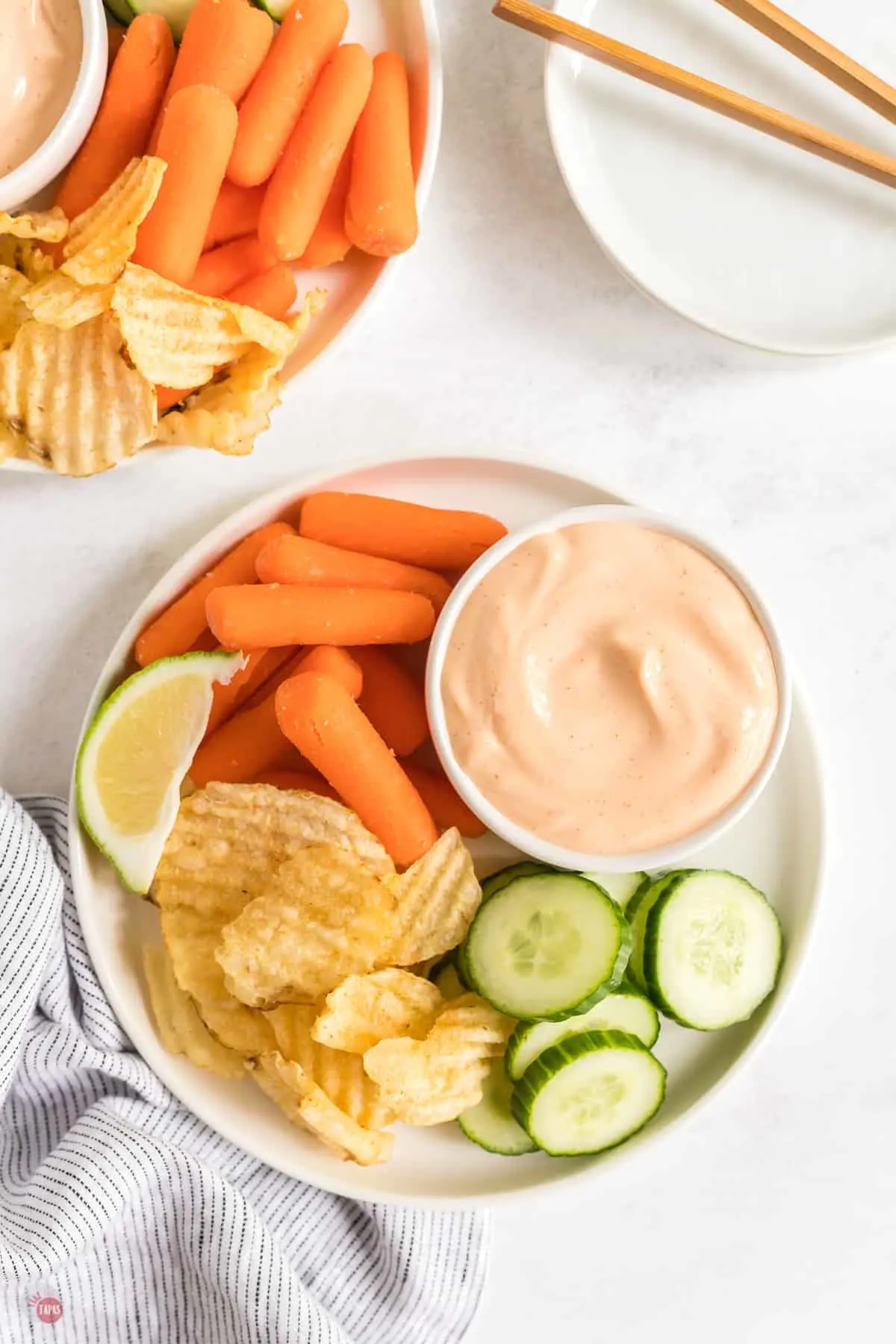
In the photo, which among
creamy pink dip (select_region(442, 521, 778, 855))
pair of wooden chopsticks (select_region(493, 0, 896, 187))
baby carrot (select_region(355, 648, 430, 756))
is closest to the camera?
creamy pink dip (select_region(442, 521, 778, 855))

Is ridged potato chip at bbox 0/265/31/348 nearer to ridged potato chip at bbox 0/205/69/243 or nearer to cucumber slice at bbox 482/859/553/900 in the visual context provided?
ridged potato chip at bbox 0/205/69/243

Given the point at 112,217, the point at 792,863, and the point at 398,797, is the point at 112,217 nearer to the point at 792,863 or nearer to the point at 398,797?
the point at 398,797

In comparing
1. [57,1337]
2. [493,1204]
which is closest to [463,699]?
[493,1204]

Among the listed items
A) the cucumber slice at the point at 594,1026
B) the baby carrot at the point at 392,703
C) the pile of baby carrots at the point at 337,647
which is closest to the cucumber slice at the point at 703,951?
the cucumber slice at the point at 594,1026

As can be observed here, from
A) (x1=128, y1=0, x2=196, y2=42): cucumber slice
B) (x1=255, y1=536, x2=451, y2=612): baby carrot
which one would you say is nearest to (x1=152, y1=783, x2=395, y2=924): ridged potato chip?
(x1=255, y1=536, x2=451, y2=612): baby carrot

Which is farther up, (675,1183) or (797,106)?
(797,106)

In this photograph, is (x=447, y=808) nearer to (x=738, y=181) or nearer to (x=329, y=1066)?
(x=329, y=1066)
